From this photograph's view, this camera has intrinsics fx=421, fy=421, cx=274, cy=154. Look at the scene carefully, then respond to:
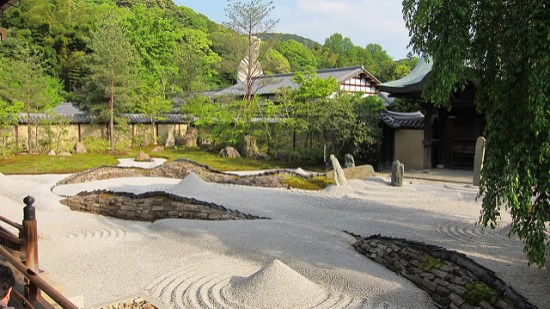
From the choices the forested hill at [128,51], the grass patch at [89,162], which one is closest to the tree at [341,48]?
the forested hill at [128,51]

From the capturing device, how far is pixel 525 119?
177 inches

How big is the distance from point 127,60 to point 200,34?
2098 centimetres

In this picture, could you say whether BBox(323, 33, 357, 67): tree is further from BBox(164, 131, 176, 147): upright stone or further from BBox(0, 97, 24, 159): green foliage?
BBox(0, 97, 24, 159): green foliage

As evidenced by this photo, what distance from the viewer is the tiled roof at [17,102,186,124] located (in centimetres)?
2372

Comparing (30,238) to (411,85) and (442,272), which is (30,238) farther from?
(411,85)

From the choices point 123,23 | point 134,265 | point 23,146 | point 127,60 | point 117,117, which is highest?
point 123,23

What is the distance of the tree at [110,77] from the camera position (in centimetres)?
2453

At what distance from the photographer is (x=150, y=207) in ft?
34.8

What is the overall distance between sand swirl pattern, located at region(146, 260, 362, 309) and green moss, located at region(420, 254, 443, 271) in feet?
4.18

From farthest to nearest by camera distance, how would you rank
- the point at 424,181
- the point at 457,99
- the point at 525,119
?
the point at 457,99, the point at 424,181, the point at 525,119

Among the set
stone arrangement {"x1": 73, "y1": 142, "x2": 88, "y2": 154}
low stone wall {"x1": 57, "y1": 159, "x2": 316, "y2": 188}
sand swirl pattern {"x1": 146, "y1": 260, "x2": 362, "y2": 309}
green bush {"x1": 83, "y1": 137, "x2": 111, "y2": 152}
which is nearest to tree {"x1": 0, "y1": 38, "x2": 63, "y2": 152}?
stone arrangement {"x1": 73, "y1": 142, "x2": 88, "y2": 154}

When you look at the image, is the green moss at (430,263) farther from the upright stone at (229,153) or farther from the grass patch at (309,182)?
the upright stone at (229,153)

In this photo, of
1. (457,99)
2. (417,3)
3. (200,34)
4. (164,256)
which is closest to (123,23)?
(200,34)

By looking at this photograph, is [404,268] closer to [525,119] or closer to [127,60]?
[525,119]
